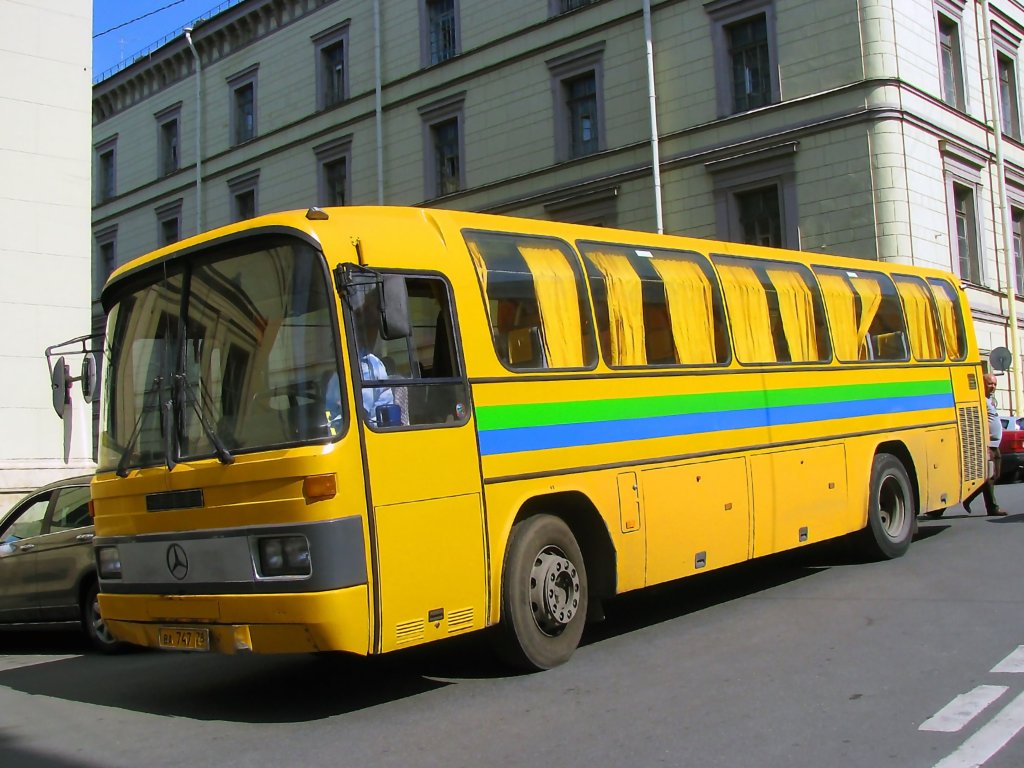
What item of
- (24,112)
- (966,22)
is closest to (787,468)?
(24,112)

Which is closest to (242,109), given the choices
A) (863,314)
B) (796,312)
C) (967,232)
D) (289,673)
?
(967,232)

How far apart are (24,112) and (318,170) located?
696 inches

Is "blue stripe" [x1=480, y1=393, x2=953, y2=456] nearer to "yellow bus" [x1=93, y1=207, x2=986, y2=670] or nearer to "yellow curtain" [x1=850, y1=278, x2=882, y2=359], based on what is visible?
"yellow bus" [x1=93, y1=207, x2=986, y2=670]

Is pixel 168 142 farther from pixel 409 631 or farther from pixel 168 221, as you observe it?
pixel 409 631

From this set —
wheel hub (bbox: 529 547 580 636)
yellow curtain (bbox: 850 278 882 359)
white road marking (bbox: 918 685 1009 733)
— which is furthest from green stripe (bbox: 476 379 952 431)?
white road marking (bbox: 918 685 1009 733)

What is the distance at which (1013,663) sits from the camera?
642cm

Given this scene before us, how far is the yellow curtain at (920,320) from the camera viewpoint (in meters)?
11.7

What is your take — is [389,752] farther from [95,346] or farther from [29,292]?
[29,292]

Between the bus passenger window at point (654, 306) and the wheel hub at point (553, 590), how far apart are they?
1522 millimetres

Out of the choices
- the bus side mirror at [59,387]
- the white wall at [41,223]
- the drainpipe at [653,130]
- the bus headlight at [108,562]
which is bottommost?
the bus headlight at [108,562]

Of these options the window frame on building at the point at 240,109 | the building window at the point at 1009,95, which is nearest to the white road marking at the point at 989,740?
the building window at the point at 1009,95

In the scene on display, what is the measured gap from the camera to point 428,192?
30906 millimetres

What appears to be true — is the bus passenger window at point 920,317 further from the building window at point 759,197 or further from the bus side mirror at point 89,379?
the building window at point 759,197

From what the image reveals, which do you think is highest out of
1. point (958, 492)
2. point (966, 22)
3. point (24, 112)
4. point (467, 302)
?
point (966, 22)
